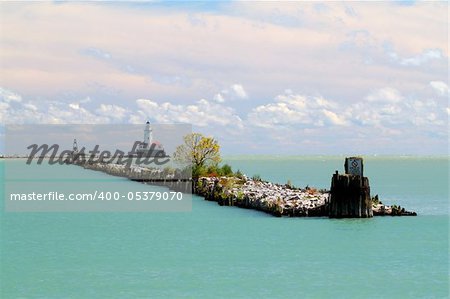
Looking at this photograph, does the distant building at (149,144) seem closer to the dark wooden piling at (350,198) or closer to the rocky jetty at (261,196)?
the rocky jetty at (261,196)

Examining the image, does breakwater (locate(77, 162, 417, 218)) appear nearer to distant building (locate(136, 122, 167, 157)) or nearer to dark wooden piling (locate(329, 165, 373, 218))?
dark wooden piling (locate(329, 165, 373, 218))

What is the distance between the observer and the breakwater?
54219 millimetres

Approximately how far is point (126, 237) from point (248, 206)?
56.4ft

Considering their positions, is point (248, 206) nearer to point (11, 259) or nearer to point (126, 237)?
point (126, 237)

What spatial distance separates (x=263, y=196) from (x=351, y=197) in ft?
43.3

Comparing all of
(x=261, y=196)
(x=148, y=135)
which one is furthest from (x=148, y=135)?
(x=261, y=196)

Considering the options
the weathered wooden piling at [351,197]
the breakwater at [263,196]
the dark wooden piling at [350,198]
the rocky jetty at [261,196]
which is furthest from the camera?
the rocky jetty at [261,196]

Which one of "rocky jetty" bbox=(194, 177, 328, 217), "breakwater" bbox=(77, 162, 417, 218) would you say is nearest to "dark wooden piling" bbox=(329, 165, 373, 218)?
"breakwater" bbox=(77, 162, 417, 218)

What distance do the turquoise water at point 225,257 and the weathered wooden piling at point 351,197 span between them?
0.77 metres

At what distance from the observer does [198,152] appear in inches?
3548

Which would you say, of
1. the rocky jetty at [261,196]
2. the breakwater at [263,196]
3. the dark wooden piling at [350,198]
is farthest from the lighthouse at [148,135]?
the dark wooden piling at [350,198]

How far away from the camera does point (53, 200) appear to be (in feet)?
264

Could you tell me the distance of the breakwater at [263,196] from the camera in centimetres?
5422

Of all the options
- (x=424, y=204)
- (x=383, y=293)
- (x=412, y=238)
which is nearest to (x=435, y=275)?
(x=383, y=293)
